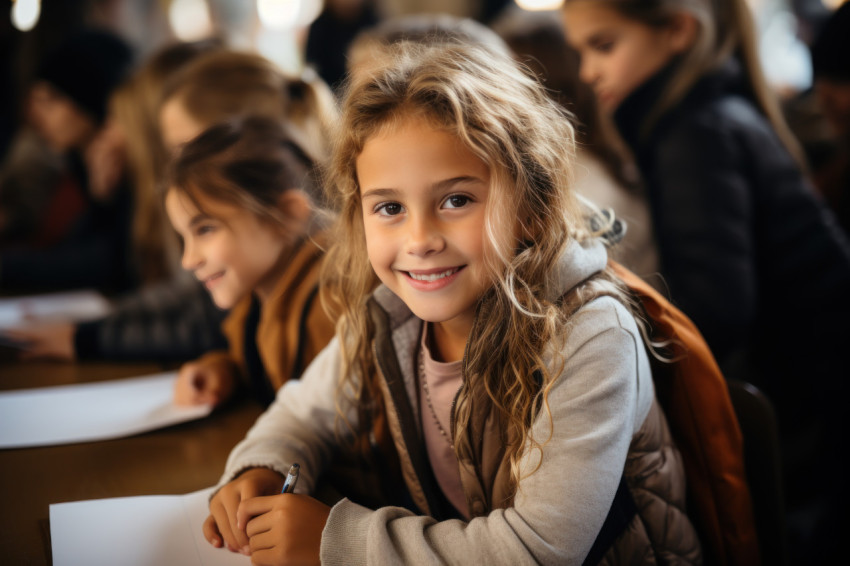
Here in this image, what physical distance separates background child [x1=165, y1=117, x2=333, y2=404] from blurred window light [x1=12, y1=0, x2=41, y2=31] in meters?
2.49

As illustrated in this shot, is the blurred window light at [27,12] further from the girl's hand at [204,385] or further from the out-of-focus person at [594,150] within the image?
the girl's hand at [204,385]

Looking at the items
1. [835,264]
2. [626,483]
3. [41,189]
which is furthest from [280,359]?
[41,189]

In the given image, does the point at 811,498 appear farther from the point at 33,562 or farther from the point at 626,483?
the point at 33,562

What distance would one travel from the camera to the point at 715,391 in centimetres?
79

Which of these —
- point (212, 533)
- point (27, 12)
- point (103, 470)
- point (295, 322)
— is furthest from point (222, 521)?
point (27, 12)

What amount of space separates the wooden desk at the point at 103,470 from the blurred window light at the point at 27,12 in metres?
2.66

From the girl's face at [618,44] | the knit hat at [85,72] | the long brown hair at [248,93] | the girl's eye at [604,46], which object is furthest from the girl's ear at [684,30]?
the knit hat at [85,72]

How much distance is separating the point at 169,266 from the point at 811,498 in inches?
64.1

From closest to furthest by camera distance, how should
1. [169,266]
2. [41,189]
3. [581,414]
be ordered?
[581,414] → [169,266] → [41,189]

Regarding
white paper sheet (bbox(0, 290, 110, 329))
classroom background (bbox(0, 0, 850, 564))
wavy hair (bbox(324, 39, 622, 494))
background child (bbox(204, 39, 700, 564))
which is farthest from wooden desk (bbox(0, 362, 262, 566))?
white paper sheet (bbox(0, 290, 110, 329))

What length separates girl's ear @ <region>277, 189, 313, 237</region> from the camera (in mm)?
A: 1076

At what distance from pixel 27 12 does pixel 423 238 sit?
308 centimetres

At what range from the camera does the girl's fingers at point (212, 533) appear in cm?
75

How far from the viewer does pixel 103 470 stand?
0.91 metres
